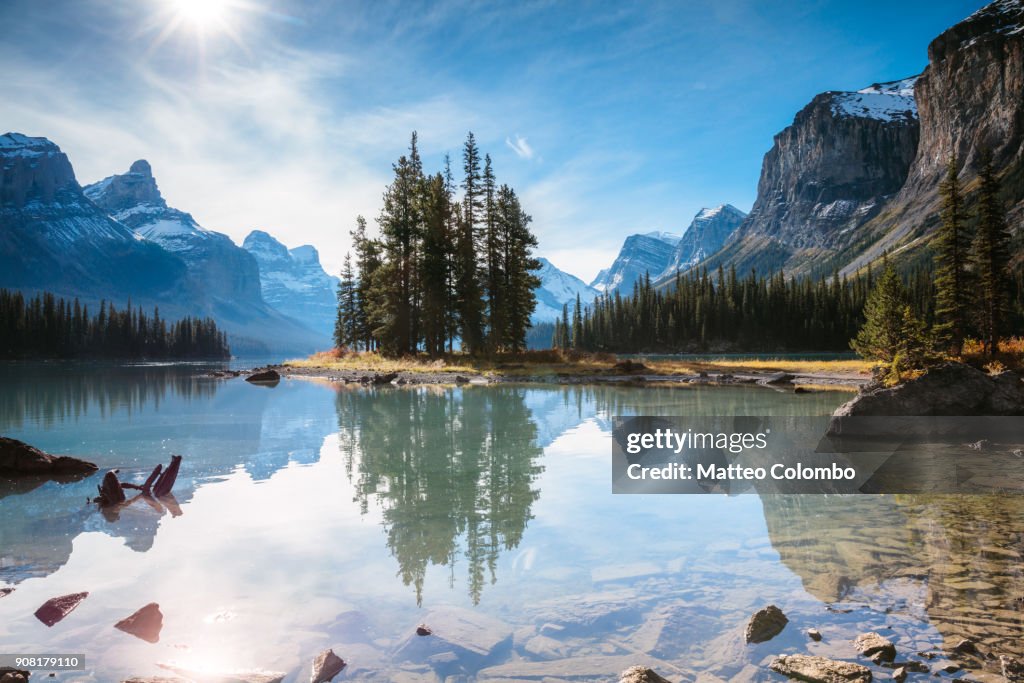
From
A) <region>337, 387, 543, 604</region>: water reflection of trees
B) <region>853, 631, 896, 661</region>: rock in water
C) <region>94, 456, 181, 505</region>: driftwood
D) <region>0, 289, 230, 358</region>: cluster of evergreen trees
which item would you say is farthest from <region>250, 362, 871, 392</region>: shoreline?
<region>0, 289, 230, 358</region>: cluster of evergreen trees

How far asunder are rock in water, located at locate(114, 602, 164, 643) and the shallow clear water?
87 millimetres

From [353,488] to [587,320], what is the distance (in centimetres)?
15145

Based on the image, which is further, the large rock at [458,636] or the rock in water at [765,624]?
the rock in water at [765,624]

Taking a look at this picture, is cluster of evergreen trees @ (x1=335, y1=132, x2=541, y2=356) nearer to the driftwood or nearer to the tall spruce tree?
the tall spruce tree

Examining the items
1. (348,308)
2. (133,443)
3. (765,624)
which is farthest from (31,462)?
(348,308)

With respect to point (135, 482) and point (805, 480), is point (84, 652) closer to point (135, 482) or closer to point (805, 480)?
point (135, 482)

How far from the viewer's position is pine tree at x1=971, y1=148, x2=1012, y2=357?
1657 inches

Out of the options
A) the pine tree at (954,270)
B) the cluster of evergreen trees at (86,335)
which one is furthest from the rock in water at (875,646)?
the cluster of evergreen trees at (86,335)

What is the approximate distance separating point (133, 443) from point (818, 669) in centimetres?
1950

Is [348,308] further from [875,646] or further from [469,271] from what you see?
[875,646]

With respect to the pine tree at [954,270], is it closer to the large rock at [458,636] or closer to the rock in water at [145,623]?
the large rock at [458,636]

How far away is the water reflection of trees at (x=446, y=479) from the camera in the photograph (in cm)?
789

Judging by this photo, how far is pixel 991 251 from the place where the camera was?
43.2m

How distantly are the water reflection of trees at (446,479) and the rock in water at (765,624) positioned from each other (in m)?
2.76
